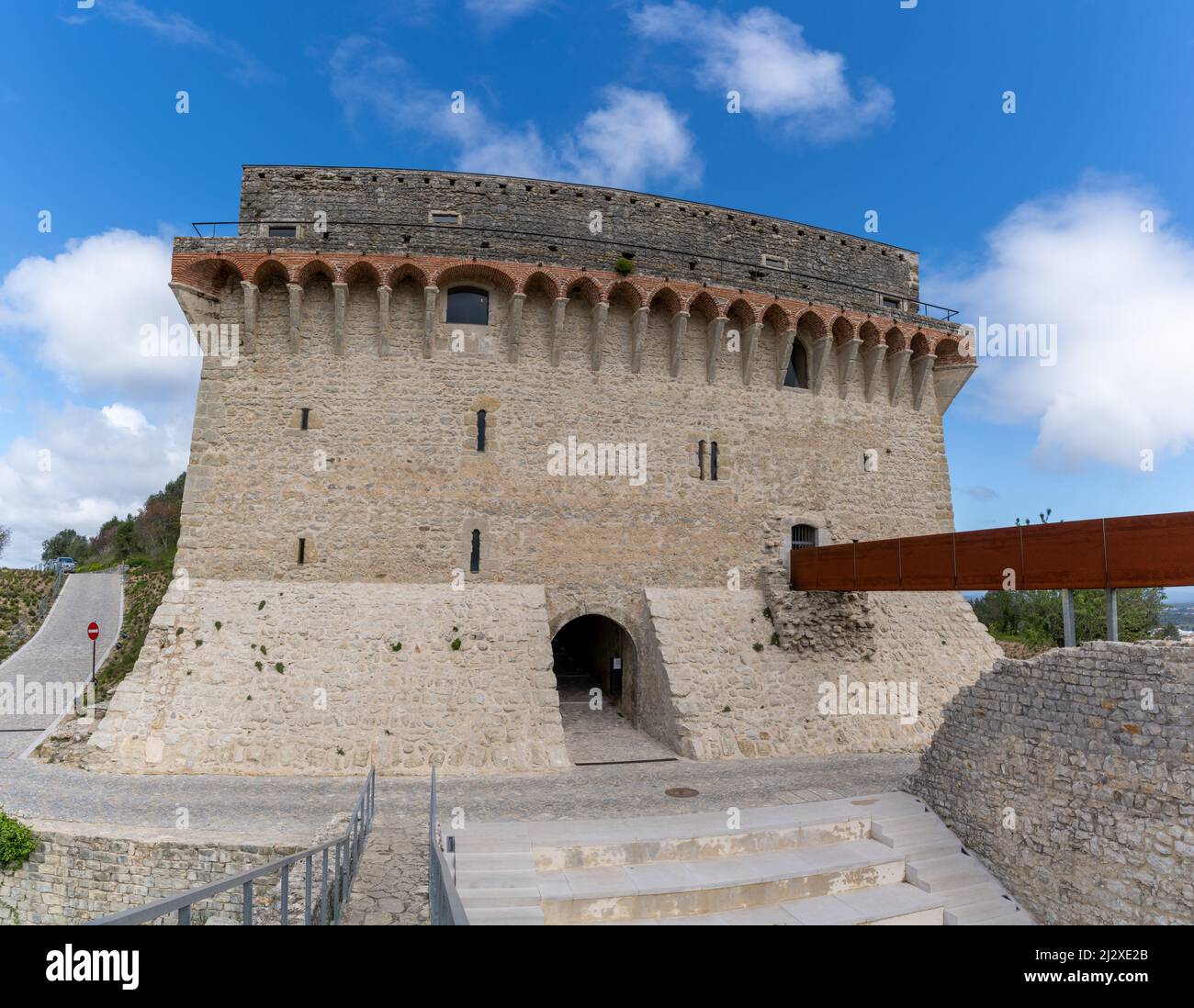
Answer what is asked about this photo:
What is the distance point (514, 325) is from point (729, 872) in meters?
11.4

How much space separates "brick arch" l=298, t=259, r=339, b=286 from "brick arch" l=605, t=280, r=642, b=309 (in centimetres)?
605

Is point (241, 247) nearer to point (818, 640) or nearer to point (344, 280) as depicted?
point (344, 280)

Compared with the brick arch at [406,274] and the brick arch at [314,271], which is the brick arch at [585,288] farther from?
the brick arch at [314,271]

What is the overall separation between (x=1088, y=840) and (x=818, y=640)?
6.83m

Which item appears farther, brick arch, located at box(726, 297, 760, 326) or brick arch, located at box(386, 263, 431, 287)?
brick arch, located at box(726, 297, 760, 326)

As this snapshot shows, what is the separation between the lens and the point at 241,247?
13.6m

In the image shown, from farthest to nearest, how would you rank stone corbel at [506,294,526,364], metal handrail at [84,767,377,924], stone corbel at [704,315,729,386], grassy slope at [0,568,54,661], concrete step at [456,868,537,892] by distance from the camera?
grassy slope at [0,568,54,661] → stone corbel at [704,315,729,386] → stone corbel at [506,294,526,364] → concrete step at [456,868,537,892] → metal handrail at [84,767,377,924]

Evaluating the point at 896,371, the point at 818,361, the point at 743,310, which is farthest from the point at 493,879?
the point at 896,371

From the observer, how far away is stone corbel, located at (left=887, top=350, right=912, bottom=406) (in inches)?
668

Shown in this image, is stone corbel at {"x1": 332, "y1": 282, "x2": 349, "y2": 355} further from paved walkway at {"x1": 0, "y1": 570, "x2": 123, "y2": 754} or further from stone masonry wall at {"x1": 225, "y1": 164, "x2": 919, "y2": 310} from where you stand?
paved walkway at {"x1": 0, "y1": 570, "x2": 123, "y2": 754}

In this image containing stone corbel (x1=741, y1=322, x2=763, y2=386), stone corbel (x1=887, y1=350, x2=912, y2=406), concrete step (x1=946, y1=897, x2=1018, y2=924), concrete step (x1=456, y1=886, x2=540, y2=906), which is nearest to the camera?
concrete step (x1=456, y1=886, x2=540, y2=906)

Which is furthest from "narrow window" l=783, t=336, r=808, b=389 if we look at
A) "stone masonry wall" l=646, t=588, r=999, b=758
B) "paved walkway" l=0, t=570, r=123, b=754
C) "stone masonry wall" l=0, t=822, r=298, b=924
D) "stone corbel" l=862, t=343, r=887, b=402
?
"paved walkway" l=0, t=570, r=123, b=754

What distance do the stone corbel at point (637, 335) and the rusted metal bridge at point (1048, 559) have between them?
20.9 feet

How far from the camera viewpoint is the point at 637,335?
14961mm
